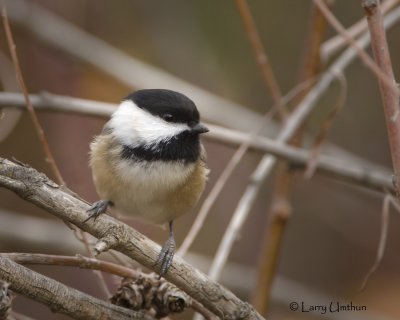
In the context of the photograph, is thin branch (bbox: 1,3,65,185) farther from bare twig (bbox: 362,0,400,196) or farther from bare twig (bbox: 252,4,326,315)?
bare twig (bbox: 252,4,326,315)

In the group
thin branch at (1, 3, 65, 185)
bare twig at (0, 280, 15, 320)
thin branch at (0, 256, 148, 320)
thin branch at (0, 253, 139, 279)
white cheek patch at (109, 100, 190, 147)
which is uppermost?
white cheek patch at (109, 100, 190, 147)

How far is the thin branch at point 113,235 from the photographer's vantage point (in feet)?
5.38

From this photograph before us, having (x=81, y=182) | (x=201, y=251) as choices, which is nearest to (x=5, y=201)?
(x=81, y=182)

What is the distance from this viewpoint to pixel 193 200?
256 cm

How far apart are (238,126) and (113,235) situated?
1899 millimetres

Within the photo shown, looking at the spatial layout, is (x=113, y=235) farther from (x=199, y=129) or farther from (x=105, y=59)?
(x=105, y=59)

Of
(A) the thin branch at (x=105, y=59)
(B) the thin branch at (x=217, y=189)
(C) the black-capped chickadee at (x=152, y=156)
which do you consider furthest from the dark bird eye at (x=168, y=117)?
(A) the thin branch at (x=105, y=59)

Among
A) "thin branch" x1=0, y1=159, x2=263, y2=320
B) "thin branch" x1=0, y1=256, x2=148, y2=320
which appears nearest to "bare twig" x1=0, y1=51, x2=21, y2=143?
"thin branch" x1=0, y1=159, x2=263, y2=320

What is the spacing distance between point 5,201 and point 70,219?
2334 mm

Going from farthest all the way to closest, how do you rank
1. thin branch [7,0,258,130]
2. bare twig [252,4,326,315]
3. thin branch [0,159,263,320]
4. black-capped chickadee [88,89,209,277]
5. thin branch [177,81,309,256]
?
thin branch [7,0,258,130]
bare twig [252,4,326,315]
black-capped chickadee [88,89,209,277]
thin branch [177,81,309,256]
thin branch [0,159,263,320]

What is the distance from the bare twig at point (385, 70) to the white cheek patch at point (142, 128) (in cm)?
100

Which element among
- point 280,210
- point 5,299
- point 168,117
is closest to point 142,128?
point 168,117

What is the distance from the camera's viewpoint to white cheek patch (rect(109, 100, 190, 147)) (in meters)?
2.43

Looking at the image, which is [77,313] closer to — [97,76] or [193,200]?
[193,200]
